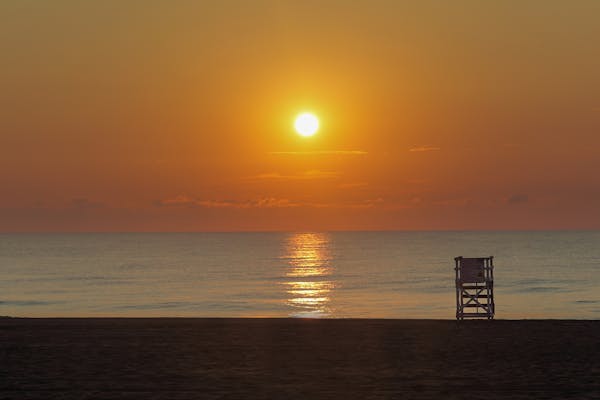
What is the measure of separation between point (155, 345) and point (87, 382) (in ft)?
18.0

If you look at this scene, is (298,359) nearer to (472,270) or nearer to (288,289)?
(472,270)

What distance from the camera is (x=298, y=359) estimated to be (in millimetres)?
18594

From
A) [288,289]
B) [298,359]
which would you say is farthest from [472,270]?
[288,289]

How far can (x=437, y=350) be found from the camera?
19.9 m

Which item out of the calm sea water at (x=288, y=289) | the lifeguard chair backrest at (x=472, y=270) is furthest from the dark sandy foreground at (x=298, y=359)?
the calm sea water at (x=288, y=289)

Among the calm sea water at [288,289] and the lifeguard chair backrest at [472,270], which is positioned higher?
the calm sea water at [288,289]

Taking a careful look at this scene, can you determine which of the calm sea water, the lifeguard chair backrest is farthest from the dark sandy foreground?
the calm sea water

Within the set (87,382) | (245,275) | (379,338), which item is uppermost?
(245,275)

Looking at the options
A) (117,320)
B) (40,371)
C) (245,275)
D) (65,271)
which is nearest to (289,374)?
(40,371)

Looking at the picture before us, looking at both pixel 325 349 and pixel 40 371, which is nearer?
pixel 40 371

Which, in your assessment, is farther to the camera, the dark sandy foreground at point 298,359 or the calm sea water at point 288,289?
the calm sea water at point 288,289

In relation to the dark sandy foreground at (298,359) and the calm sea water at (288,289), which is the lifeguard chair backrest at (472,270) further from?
the calm sea water at (288,289)

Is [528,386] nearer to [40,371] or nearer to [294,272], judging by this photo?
[40,371]

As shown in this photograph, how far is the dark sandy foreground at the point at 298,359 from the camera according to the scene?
14828 mm
